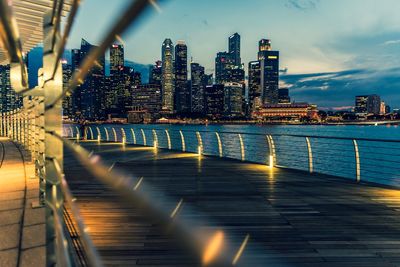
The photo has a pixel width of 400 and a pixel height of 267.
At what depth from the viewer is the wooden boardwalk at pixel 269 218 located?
3131 millimetres

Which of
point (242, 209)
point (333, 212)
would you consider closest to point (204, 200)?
point (242, 209)

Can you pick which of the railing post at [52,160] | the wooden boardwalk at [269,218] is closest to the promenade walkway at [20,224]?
the wooden boardwalk at [269,218]

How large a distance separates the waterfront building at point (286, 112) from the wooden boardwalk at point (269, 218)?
458 feet

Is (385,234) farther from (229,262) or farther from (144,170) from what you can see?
(144,170)

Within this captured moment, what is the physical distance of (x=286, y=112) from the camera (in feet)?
474

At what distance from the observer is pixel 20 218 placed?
149 inches

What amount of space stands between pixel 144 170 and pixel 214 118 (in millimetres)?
146346

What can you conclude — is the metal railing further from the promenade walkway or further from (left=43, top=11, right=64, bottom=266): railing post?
(left=43, top=11, right=64, bottom=266): railing post

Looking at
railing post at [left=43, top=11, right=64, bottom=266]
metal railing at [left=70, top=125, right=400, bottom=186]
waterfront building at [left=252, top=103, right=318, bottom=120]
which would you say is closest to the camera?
railing post at [left=43, top=11, right=64, bottom=266]

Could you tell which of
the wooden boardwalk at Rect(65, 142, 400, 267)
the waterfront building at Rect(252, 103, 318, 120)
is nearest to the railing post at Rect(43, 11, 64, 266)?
the wooden boardwalk at Rect(65, 142, 400, 267)

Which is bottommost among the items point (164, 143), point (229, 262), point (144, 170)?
point (164, 143)

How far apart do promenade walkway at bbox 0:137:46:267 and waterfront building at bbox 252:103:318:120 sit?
466ft

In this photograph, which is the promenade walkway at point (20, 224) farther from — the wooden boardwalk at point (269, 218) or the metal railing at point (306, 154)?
the metal railing at point (306, 154)

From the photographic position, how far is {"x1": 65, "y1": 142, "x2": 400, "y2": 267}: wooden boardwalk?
3.13 metres
